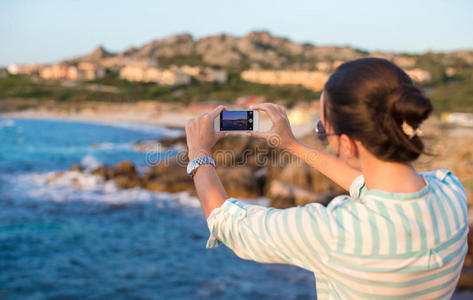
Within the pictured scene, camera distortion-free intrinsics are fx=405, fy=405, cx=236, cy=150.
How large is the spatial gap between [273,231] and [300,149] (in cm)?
58

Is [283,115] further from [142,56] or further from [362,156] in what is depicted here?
[142,56]

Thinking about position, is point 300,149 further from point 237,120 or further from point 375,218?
point 375,218

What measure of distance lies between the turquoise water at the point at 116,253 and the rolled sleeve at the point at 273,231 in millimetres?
5938

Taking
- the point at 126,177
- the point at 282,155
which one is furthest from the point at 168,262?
the point at 282,155

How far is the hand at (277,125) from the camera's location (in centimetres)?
150

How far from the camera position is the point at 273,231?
3.55ft

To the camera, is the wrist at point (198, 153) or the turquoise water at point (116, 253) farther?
the turquoise water at point (116, 253)

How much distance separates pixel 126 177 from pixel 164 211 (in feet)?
12.4

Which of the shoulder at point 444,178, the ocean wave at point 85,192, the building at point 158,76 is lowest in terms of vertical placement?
the ocean wave at point 85,192

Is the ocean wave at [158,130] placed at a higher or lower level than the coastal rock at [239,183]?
lower

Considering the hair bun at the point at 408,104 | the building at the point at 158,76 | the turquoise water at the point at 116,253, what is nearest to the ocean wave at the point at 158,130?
the turquoise water at the point at 116,253

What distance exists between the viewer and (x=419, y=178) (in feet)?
3.69

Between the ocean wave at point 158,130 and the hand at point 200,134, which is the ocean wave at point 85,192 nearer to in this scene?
the hand at point 200,134

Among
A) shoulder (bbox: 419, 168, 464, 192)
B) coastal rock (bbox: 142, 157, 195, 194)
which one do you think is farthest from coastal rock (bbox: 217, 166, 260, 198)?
shoulder (bbox: 419, 168, 464, 192)
